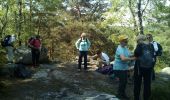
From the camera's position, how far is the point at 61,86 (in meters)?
13.3

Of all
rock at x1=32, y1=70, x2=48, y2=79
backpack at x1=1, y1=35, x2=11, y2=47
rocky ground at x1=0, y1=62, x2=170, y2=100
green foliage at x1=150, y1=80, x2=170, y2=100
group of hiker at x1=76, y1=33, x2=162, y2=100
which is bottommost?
green foliage at x1=150, y1=80, x2=170, y2=100

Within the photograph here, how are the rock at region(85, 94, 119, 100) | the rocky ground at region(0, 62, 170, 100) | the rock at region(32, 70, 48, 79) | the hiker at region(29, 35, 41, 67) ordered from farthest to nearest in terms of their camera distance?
1. the hiker at region(29, 35, 41, 67)
2. the rock at region(32, 70, 48, 79)
3. the rocky ground at region(0, 62, 170, 100)
4. the rock at region(85, 94, 119, 100)

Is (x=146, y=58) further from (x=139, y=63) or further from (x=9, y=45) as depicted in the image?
(x=9, y=45)

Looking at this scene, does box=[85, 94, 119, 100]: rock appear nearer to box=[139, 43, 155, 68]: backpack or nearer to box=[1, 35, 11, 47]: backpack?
box=[139, 43, 155, 68]: backpack

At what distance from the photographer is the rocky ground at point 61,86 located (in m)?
11.8

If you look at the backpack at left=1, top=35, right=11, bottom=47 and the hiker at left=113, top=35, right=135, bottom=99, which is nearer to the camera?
the hiker at left=113, top=35, right=135, bottom=99

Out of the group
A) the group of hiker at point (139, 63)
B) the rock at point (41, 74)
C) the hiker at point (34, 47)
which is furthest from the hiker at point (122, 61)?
the hiker at point (34, 47)

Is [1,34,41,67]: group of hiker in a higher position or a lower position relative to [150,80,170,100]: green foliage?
higher

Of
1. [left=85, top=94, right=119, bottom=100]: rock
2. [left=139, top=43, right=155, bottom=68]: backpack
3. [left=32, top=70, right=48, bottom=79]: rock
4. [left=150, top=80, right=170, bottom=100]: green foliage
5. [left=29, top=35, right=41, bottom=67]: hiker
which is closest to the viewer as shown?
[left=139, top=43, right=155, bottom=68]: backpack

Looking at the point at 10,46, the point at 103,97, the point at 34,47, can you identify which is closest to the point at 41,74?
the point at 34,47

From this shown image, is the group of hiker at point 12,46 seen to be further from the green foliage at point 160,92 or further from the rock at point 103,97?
the rock at point 103,97

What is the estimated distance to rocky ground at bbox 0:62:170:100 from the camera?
11844 millimetres

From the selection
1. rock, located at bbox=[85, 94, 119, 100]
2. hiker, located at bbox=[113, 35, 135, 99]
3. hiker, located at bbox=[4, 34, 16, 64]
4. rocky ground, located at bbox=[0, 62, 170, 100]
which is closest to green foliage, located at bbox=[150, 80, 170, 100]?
rocky ground, located at bbox=[0, 62, 170, 100]

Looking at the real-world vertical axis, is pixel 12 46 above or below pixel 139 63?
above
